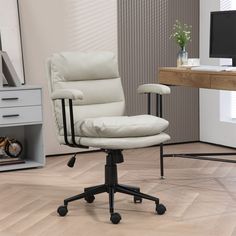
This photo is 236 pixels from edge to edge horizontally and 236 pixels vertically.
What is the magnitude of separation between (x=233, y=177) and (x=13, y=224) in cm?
185

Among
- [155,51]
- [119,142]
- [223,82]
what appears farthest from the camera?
[155,51]

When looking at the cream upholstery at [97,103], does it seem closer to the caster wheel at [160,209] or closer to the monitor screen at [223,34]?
the caster wheel at [160,209]

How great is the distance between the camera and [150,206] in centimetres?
353

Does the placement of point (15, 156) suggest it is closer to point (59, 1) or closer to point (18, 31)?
point (18, 31)

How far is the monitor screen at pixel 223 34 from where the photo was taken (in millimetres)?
4230

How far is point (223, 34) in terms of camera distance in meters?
4.32

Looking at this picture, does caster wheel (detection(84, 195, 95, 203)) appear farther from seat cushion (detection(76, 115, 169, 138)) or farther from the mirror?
the mirror

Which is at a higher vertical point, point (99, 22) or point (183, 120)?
point (99, 22)

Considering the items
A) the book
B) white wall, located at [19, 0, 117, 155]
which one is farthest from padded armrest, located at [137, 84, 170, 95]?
white wall, located at [19, 0, 117, 155]

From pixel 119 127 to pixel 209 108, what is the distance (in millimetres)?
2927

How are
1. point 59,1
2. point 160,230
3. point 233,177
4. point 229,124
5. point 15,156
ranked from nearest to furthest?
1. point 160,230
2. point 233,177
3. point 15,156
4. point 59,1
5. point 229,124

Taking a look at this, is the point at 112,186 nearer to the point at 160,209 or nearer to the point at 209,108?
the point at 160,209

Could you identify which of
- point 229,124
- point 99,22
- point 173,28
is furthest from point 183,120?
point 99,22

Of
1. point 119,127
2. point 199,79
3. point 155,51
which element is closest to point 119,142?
point 119,127
